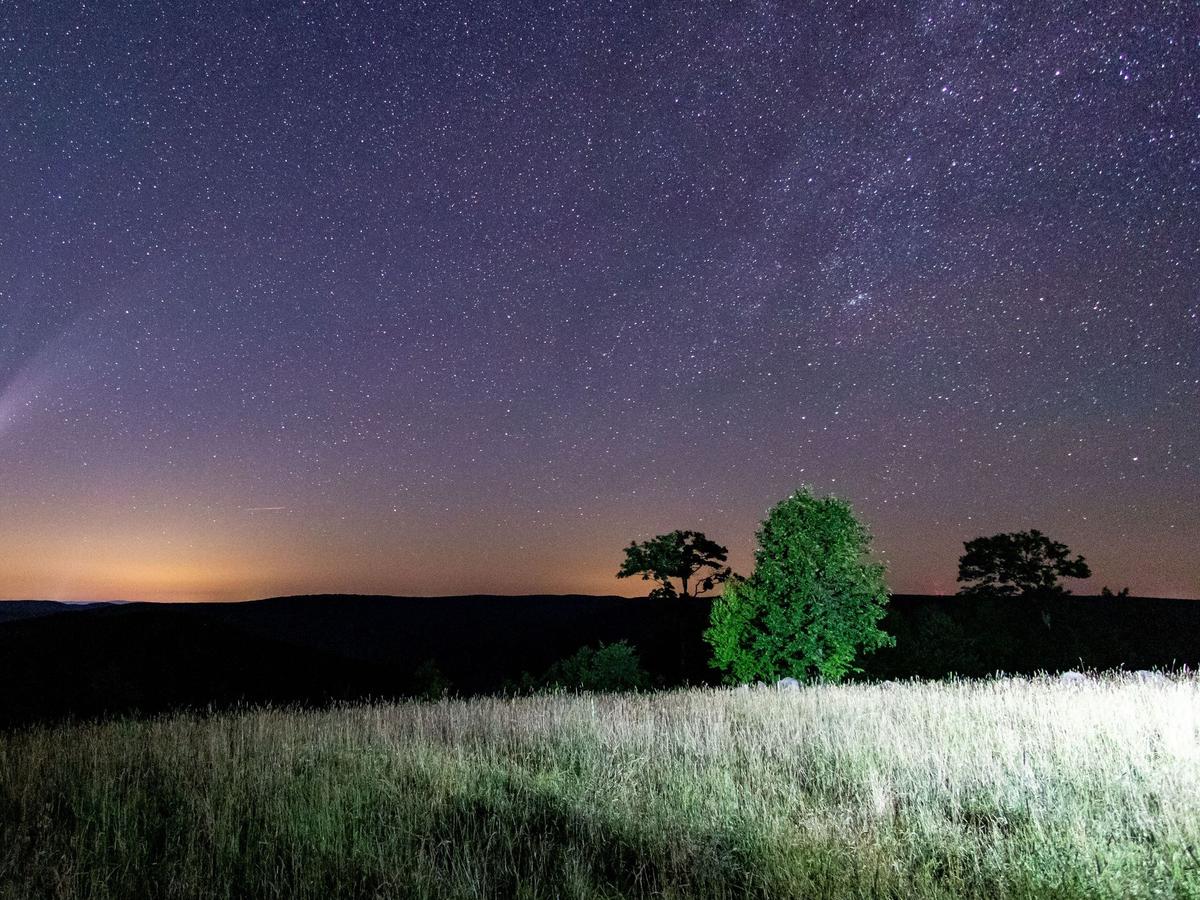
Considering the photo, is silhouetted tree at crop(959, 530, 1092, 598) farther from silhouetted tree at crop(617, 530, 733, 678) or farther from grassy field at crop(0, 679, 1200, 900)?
grassy field at crop(0, 679, 1200, 900)

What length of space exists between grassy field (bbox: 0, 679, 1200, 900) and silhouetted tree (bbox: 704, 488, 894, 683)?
14.1 meters

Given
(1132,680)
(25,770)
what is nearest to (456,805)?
(25,770)

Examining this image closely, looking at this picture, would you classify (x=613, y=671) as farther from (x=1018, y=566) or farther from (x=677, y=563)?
(x=1018, y=566)

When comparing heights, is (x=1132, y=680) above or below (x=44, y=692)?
above

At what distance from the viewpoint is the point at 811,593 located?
80.1 feet

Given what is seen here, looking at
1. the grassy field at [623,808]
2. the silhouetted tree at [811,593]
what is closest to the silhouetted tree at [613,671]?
the silhouetted tree at [811,593]

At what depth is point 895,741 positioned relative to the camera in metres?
8.16

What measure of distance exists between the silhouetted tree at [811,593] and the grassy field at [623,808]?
14113 mm

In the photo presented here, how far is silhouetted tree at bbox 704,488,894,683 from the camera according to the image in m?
24.1

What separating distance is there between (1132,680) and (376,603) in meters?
163

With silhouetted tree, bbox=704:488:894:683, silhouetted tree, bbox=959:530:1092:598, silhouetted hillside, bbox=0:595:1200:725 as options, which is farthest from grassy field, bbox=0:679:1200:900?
silhouetted tree, bbox=959:530:1092:598

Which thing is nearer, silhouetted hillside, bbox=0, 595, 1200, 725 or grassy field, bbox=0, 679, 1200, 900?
grassy field, bbox=0, 679, 1200, 900

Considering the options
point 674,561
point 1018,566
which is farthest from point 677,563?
point 1018,566

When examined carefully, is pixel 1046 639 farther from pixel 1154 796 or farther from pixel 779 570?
pixel 1154 796
